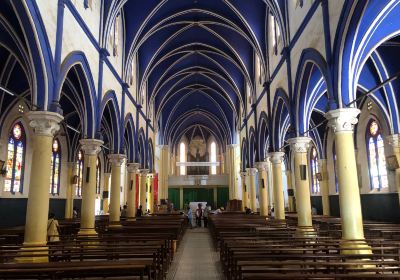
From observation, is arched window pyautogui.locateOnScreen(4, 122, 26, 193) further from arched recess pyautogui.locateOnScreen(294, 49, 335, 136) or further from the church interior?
arched recess pyautogui.locateOnScreen(294, 49, 335, 136)

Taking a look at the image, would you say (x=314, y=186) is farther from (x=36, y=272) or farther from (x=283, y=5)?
(x=36, y=272)

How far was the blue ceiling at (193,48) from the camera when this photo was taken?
773 inches

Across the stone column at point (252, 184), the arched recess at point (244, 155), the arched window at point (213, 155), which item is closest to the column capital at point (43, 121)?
the stone column at point (252, 184)

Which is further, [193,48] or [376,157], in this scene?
[193,48]

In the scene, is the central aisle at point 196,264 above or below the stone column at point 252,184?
below

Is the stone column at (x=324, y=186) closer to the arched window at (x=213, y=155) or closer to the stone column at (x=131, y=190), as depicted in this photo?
the stone column at (x=131, y=190)

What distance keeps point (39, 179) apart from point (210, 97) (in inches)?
1137

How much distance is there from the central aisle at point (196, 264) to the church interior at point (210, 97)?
0.12m

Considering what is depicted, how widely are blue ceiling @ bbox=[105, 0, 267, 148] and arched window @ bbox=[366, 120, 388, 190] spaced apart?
7.38 m

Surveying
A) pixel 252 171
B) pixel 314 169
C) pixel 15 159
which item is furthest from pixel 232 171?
pixel 15 159

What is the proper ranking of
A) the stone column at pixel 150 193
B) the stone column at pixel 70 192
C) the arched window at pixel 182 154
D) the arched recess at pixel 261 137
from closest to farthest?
the arched recess at pixel 261 137
the stone column at pixel 70 192
the stone column at pixel 150 193
the arched window at pixel 182 154

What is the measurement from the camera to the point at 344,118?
9.98m

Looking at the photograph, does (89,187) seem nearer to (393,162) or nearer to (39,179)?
(39,179)

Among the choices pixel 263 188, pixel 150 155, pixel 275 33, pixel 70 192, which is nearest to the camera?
pixel 275 33
